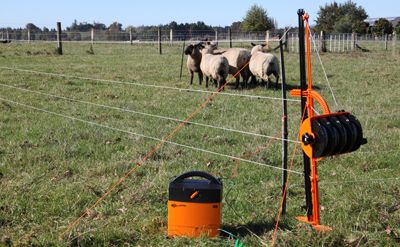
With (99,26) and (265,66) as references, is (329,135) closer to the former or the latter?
(265,66)

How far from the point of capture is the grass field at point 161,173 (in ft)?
14.5

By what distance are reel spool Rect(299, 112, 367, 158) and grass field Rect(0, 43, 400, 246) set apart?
2.35 feet

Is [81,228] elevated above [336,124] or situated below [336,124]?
below

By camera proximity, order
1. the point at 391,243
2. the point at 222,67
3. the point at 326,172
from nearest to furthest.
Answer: the point at 391,243 → the point at 326,172 → the point at 222,67

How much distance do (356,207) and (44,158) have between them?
3.90 meters

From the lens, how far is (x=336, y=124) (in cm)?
374

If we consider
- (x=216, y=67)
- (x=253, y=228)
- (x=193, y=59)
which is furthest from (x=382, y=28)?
(x=253, y=228)

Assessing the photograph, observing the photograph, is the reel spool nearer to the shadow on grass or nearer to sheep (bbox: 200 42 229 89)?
the shadow on grass

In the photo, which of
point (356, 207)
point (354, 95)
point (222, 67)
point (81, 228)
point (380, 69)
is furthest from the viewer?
point (380, 69)

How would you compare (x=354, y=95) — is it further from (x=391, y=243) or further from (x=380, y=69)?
(x=391, y=243)

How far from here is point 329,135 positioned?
12.0 ft

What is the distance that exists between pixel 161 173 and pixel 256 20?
6861 centimetres

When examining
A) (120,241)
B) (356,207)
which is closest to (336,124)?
(356,207)

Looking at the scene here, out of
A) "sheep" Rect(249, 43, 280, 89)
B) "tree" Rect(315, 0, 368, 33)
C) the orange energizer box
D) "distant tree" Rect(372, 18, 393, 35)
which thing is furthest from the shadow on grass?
"tree" Rect(315, 0, 368, 33)
